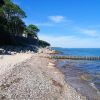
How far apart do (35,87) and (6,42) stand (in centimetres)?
7285

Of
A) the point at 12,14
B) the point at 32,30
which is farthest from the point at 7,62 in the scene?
the point at 32,30

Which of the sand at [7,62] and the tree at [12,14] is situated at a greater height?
the tree at [12,14]

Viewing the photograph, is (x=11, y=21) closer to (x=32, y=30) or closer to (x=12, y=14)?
(x=12, y=14)

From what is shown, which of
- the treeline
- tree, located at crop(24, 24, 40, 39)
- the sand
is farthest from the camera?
tree, located at crop(24, 24, 40, 39)

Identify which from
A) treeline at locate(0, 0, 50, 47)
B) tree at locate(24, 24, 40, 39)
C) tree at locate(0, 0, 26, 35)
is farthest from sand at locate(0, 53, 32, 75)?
tree at locate(24, 24, 40, 39)

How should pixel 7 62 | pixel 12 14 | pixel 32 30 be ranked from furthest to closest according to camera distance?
1. pixel 32 30
2. pixel 12 14
3. pixel 7 62

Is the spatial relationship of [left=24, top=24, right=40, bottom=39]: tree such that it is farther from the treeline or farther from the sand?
the sand

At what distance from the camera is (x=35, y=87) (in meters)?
24.8

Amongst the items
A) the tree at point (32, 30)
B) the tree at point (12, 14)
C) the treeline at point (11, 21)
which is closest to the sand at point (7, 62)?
the treeline at point (11, 21)

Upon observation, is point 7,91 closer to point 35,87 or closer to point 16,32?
point 35,87

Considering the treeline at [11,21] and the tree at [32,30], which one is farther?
the tree at [32,30]

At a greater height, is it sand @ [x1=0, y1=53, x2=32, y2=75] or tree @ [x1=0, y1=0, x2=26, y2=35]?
tree @ [x1=0, y1=0, x2=26, y2=35]

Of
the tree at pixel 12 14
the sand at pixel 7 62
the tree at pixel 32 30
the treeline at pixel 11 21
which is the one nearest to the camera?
the sand at pixel 7 62

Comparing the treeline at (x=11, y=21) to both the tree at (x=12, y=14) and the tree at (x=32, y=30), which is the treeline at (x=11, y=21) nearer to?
the tree at (x=12, y=14)
